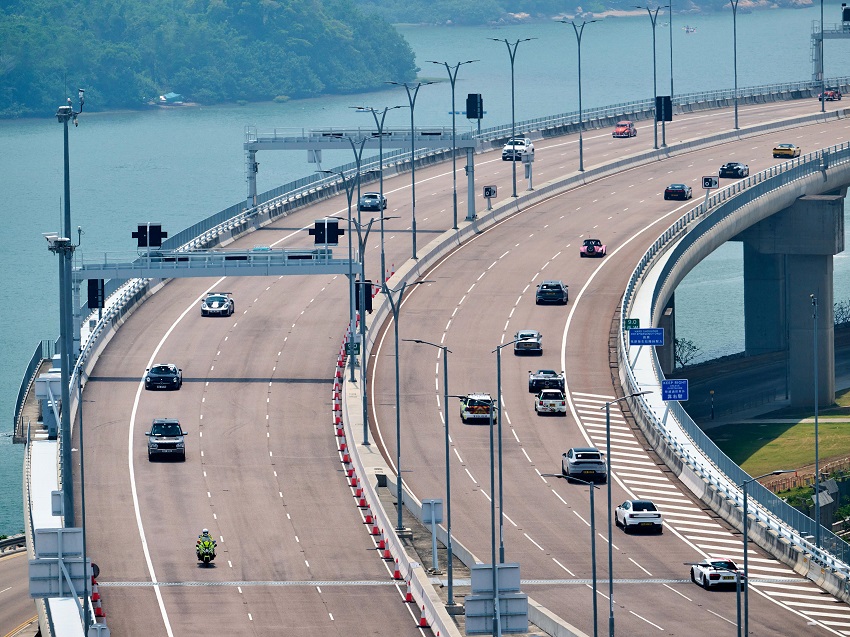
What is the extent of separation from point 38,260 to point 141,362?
88976mm

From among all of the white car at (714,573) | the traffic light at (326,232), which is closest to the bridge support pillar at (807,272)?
the traffic light at (326,232)

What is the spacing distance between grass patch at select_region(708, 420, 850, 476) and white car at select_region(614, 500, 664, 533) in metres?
40.6

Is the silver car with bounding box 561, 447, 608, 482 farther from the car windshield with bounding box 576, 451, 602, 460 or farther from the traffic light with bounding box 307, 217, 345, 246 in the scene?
the traffic light with bounding box 307, 217, 345, 246

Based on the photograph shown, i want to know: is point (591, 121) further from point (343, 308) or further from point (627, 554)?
point (627, 554)

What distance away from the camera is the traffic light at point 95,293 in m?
100

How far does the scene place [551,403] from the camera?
299ft

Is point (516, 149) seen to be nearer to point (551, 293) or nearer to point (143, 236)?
point (551, 293)

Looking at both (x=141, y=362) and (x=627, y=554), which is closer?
(x=627, y=554)

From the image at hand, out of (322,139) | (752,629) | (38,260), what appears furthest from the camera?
(38,260)

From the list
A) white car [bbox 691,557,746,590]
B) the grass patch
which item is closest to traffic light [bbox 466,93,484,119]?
the grass patch

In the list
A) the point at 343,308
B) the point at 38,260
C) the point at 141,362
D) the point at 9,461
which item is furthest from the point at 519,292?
the point at 38,260

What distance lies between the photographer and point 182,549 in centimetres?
7200

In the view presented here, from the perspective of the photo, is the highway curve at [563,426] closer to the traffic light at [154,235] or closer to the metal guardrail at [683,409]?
the metal guardrail at [683,409]

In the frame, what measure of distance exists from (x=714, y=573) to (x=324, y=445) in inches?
1023
